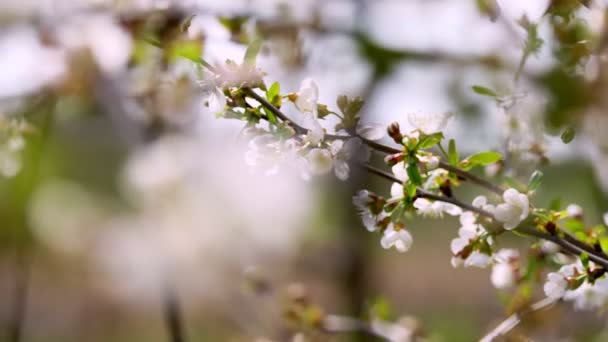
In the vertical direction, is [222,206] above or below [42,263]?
above

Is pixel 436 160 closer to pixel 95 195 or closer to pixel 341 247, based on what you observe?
pixel 341 247

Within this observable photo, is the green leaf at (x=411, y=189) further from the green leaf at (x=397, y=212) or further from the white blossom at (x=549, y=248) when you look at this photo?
the white blossom at (x=549, y=248)

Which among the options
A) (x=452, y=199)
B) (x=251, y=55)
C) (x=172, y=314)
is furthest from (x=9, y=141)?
(x=452, y=199)

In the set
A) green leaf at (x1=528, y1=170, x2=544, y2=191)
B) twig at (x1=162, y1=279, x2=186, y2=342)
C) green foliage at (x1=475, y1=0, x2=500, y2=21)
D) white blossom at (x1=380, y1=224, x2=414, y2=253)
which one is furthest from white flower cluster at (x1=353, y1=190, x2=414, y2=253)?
twig at (x1=162, y1=279, x2=186, y2=342)

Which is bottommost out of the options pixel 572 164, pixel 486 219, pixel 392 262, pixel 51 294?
pixel 51 294

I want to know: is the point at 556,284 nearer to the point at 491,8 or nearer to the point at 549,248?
the point at 549,248

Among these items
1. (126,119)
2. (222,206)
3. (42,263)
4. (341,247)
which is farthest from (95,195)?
(126,119)

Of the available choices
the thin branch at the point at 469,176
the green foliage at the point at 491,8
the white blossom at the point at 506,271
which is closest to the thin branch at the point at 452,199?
the thin branch at the point at 469,176

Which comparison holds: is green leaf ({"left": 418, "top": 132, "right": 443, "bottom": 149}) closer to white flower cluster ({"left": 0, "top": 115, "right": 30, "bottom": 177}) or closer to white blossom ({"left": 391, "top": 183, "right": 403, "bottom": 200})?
white blossom ({"left": 391, "top": 183, "right": 403, "bottom": 200})
